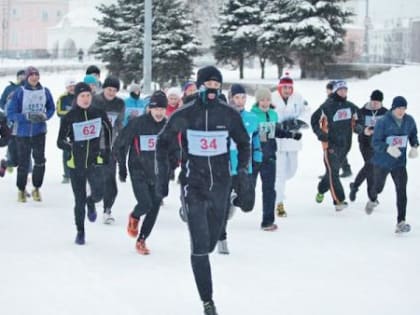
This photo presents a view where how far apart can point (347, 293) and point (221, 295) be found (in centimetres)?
122

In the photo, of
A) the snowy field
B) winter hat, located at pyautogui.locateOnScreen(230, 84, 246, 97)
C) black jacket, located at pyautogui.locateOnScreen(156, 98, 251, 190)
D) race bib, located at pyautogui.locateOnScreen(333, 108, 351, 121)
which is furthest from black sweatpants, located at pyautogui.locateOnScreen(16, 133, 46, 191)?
black jacket, located at pyautogui.locateOnScreen(156, 98, 251, 190)

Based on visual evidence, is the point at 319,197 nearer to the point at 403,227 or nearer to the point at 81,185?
the point at 403,227

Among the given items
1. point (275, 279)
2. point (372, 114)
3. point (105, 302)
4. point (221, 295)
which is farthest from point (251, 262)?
point (372, 114)

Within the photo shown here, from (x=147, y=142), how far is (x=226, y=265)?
1.76 metres

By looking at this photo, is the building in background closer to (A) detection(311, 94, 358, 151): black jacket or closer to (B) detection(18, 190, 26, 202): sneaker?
(B) detection(18, 190, 26, 202): sneaker

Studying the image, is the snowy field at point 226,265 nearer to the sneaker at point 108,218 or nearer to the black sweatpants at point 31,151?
the sneaker at point 108,218

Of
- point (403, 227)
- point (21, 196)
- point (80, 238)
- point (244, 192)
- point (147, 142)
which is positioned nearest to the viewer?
point (244, 192)

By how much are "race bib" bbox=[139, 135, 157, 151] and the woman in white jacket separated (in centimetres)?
271

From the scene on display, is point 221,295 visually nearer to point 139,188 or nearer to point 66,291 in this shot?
point 66,291

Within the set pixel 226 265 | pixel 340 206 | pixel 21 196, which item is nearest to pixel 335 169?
pixel 340 206

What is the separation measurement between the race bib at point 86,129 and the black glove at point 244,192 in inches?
116

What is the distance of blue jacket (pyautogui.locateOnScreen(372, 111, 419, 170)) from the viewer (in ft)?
36.5

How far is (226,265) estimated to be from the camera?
9.26 meters

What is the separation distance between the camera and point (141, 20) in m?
40.8
